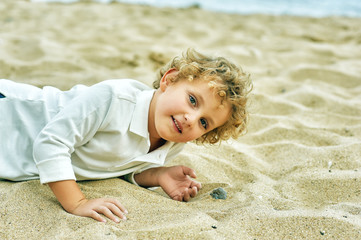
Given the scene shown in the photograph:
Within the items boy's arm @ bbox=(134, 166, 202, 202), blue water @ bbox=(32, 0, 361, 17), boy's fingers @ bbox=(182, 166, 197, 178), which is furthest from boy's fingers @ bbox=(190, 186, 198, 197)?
blue water @ bbox=(32, 0, 361, 17)

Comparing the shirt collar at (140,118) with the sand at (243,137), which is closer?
the sand at (243,137)

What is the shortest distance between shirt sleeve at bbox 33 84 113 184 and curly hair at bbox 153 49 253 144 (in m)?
0.42

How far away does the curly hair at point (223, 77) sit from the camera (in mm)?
1887

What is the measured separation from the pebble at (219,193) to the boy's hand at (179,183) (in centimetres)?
10

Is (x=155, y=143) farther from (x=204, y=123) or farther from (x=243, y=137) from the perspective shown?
(x=243, y=137)

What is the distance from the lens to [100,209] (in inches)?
64.0

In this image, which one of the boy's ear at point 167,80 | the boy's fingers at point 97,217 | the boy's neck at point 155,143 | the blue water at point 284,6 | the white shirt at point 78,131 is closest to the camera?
the boy's fingers at point 97,217

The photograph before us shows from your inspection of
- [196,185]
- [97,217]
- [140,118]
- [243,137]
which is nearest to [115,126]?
Result: [140,118]

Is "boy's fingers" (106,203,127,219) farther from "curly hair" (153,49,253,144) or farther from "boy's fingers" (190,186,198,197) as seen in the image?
"curly hair" (153,49,253,144)

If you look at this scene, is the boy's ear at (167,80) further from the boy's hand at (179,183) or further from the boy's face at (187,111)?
the boy's hand at (179,183)

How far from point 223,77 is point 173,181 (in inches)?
25.9

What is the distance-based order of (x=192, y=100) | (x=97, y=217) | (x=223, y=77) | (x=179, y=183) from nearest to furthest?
(x=97, y=217) < (x=192, y=100) < (x=223, y=77) < (x=179, y=183)

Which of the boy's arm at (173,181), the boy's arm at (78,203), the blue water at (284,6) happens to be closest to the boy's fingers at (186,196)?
the boy's arm at (173,181)

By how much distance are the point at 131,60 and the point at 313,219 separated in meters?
3.00
